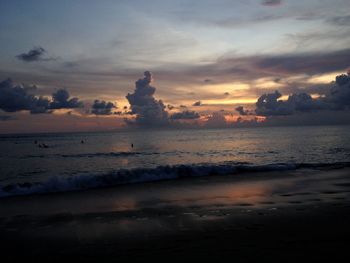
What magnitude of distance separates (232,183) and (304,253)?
13.0m

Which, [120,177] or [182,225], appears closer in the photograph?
[182,225]

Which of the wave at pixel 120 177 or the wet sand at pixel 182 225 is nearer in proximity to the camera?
the wet sand at pixel 182 225

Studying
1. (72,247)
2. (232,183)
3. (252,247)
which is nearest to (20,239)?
(72,247)

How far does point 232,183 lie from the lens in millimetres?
21250

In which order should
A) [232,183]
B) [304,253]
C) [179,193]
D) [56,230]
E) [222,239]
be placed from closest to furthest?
1. [304,253]
2. [222,239]
3. [56,230]
4. [179,193]
5. [232,183]

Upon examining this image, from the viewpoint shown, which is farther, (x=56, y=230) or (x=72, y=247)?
(x=56, y=230)

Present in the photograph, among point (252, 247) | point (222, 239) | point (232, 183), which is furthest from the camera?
point (232, 183)

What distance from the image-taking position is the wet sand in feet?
28.2

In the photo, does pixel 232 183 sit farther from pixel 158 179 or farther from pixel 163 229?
pixel 163 229

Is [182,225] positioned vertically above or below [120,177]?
above

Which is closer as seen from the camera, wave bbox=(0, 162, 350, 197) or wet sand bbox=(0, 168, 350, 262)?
wet sand bbox=(0, 168, 350, 262)

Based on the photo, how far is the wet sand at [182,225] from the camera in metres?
8.61

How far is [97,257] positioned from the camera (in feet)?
27.5

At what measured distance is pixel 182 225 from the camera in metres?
11.2
